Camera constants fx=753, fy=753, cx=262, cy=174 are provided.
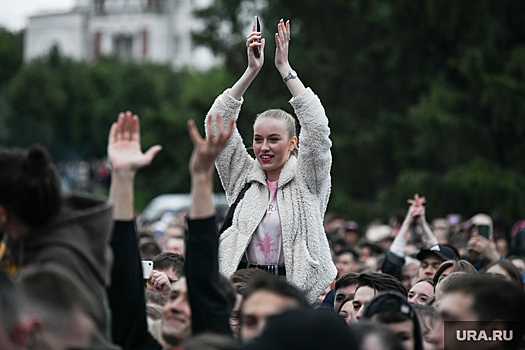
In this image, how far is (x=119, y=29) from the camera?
275 feet

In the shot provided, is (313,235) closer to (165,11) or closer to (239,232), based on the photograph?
(239,232)

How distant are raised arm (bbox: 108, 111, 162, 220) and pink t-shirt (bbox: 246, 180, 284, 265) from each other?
1.50 metres

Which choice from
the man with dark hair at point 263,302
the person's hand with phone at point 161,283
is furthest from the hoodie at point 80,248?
the person's hand with phone at point 161,283

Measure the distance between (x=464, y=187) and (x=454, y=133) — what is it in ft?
4.42

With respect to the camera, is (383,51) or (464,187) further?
(383,51)

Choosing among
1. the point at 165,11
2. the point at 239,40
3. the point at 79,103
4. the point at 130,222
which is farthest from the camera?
the point at 165,11

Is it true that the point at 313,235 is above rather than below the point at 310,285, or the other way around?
above

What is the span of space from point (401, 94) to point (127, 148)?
60.5 ft

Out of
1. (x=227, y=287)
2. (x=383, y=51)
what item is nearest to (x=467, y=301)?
(x=227, y=287)

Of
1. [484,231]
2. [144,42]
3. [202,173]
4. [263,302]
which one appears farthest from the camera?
[144,42]

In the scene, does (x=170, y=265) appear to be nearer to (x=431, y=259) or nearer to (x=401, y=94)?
(x=431, y=259)

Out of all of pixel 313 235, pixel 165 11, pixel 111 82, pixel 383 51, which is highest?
pixel 165 11

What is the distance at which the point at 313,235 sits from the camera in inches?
187

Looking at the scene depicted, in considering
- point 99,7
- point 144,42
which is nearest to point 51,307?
point 144,42
